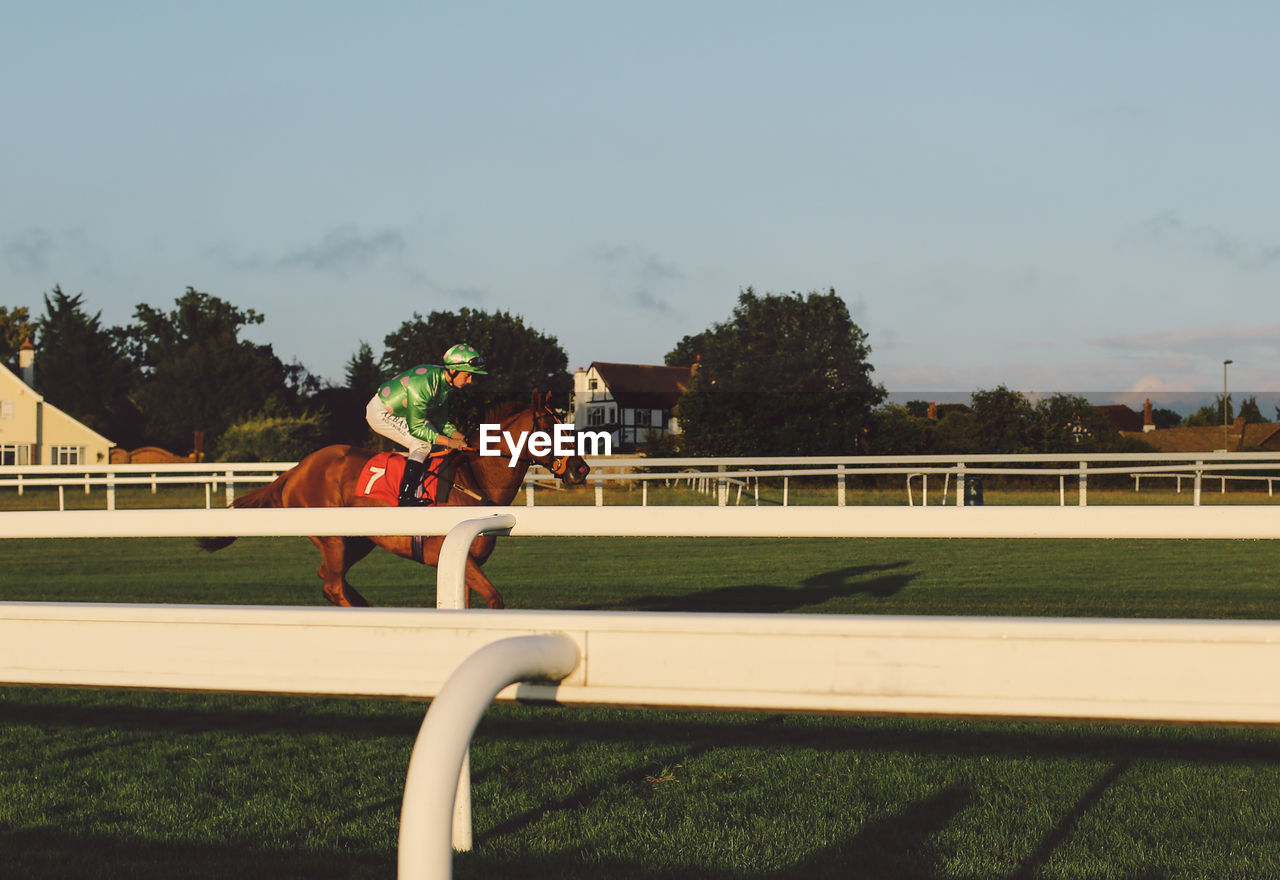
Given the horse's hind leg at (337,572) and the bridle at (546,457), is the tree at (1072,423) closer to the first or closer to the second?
the bridle at (546,457)

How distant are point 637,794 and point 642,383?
291 ft

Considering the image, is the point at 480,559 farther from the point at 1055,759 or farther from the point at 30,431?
the point at 30,431

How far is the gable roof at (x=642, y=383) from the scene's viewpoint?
89.4 meters

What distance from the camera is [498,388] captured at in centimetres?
7638

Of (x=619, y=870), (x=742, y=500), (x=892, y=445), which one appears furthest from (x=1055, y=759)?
(x=892, y=445)

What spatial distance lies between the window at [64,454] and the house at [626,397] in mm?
35925

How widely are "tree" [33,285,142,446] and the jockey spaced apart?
198 ft

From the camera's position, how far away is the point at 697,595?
10844 millimetres

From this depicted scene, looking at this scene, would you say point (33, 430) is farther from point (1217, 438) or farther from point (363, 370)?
point (1217, 438)

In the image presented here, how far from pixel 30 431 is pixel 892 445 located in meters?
41.5

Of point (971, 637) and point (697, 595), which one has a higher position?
point (971, 637)

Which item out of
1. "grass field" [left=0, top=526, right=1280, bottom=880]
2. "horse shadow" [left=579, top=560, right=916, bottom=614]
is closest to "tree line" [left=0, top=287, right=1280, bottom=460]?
"horse shadow" [left=579, top=560, right=916, bottom=614]

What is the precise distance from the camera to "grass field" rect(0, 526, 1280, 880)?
3.28 metres

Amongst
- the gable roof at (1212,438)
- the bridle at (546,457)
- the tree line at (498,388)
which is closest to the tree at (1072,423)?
the tree line at (498,388)
